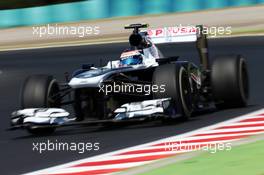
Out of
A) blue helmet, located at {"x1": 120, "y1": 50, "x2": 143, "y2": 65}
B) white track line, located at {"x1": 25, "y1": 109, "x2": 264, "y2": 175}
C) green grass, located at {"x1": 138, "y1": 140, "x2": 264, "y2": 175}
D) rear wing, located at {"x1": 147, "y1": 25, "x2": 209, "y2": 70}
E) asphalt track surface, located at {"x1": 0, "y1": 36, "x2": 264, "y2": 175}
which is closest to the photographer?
green grass, located at {"x1": 138, "y1": 140, "x2": 264, "y2": 175}

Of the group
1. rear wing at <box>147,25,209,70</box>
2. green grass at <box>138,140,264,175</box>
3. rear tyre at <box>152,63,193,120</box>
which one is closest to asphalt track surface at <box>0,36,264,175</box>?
rear tyre at <box>152,63,193,120</box>

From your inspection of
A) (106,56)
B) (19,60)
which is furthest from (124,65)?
(19,60)

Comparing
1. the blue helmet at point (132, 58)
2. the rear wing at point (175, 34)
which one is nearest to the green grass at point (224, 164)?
the blue helmet at point (132, 58)

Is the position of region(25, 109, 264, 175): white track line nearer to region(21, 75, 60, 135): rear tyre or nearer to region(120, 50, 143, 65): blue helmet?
region(120, 50, 143, 65): blue helmet

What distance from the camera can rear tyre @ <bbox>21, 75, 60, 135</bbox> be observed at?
11.5 m

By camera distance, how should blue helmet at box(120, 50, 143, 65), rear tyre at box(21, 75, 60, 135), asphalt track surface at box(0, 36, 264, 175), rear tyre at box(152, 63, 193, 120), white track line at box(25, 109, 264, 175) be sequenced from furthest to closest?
blue helmet at box(120, 50, 143, 65)
rear tyre at box(21, 75, 60, 135)
rear tyre at box(152, 63, 193, 120)
asphalt track surface at box(0, 36, 264, 175)
white track line at box(25, 109, 264, 175)

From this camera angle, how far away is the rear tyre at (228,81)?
39.9 ft

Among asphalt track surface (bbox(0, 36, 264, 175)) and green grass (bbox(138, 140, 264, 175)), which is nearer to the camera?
green grass (bbox(138, 140, 264, 175))

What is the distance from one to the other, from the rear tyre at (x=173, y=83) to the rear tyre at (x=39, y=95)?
1.52 m

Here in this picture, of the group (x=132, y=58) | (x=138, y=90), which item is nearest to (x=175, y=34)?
(x=132, y=58)

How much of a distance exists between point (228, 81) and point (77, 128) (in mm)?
2290

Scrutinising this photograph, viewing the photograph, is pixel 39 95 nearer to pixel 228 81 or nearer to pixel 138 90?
pixel 138 90

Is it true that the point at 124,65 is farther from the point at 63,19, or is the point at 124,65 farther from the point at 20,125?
the point at 63,19

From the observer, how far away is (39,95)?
37.9ft
